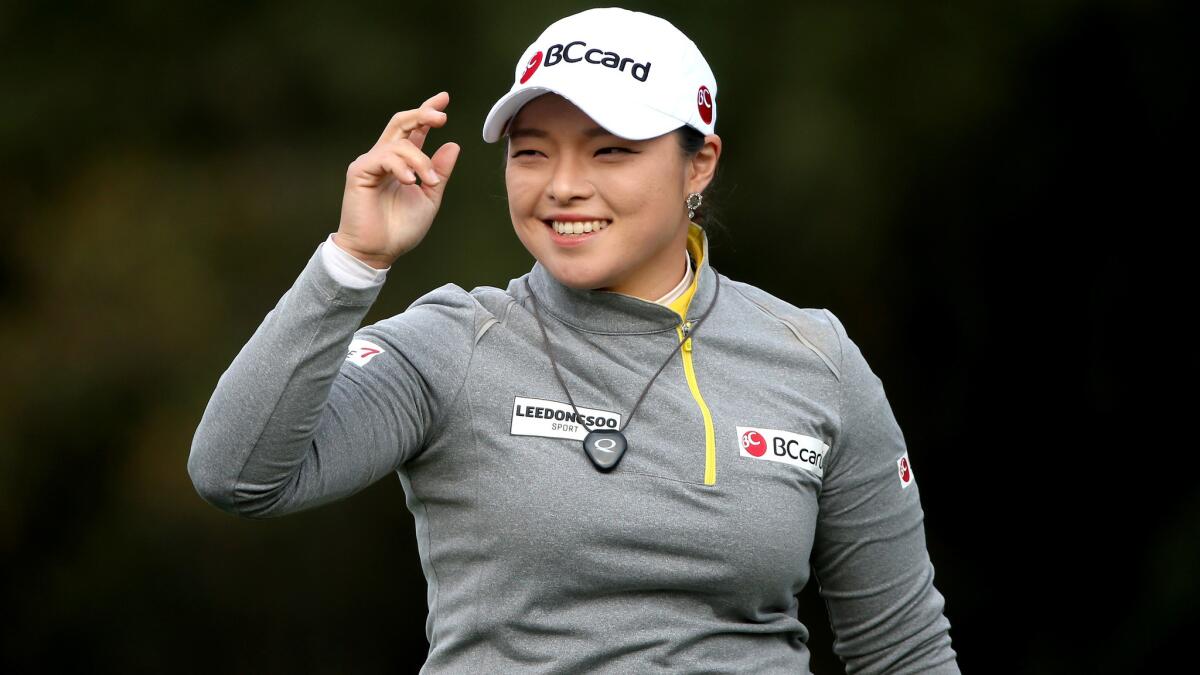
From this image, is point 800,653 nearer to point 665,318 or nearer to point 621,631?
point 621,631

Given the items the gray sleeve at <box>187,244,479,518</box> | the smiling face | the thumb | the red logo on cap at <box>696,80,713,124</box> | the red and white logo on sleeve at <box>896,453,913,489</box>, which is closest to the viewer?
the gray sleeve at <box>187,244,479,518</box>

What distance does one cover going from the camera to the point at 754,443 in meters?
2.13

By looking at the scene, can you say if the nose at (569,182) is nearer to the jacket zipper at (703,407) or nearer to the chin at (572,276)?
the chin at (572,276)

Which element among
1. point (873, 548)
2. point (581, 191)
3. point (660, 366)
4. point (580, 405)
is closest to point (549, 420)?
point (580, 405)

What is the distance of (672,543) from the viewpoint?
2.03m

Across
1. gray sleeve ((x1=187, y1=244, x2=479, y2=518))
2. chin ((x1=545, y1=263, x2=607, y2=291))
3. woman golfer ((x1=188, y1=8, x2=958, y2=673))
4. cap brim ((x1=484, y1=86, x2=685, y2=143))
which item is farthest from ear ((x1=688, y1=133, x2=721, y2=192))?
gray sleeve ((x1=187, y1=244, x2=479, y2=518))

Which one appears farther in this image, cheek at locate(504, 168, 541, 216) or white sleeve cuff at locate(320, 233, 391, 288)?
cheek at locate(504, 168, 541, 216)

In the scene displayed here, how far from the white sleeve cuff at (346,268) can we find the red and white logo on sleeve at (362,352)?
0.44ft

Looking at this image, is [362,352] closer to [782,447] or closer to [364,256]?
[364,256]

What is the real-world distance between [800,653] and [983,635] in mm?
2473

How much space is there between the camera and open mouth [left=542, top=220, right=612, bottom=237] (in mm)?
2113

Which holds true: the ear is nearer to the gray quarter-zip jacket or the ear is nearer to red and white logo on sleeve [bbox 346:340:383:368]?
the gray quarter-zip jacket

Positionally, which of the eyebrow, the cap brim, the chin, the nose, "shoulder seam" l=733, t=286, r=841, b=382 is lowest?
"shoulder seam" l=733, t=286, r=841, b=382

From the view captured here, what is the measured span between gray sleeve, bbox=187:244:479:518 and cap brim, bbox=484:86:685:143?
0.33m
